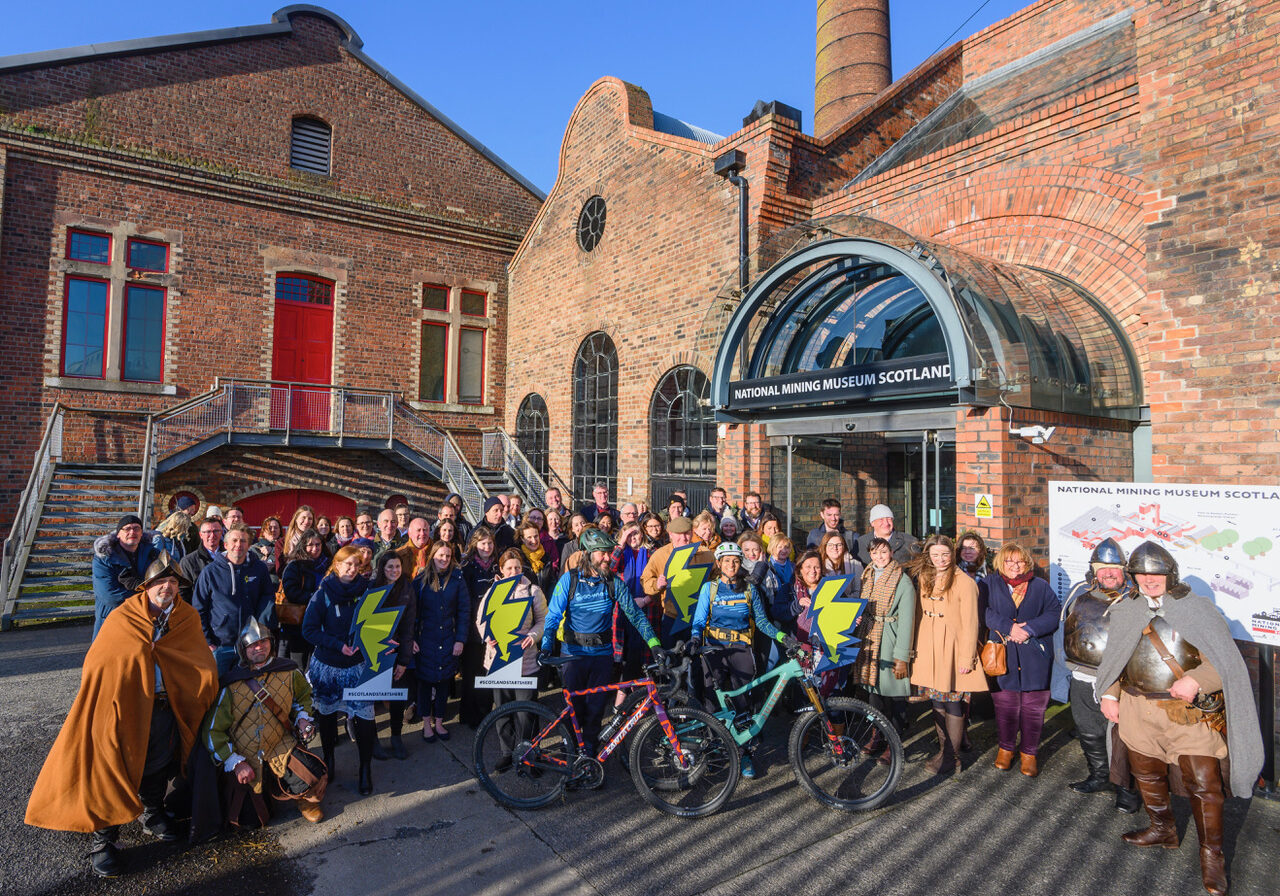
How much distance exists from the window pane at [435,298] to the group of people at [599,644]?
9589mm

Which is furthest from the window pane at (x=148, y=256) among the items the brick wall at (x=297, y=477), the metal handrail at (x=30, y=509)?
the brick wall at (x=297, y=477)

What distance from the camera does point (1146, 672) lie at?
3963mm

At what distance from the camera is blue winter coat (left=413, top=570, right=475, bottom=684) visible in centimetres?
541

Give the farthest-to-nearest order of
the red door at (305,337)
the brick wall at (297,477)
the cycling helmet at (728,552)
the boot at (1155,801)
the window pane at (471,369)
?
1. the window pane at (471,369)
2. the red door at (305,337)
3. the brick wall at (297,477)
4. the cycling helmet at (728,552)
5. the boot at (1155,801)

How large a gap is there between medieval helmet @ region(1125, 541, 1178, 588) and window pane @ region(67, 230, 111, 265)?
1572 cm

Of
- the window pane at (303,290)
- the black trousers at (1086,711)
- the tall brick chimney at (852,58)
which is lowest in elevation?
the black trousers at (1086,711)

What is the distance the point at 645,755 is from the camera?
4.64 metres

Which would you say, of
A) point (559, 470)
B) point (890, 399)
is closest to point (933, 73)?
point (890, 399)

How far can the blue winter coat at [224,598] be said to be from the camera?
5.00 metres

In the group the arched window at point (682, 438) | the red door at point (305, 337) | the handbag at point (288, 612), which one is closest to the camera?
the handbag at point (288, 612)

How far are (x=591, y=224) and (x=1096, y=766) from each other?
1116 centimetres

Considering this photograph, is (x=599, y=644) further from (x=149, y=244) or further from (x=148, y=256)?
(x=149, y=244)

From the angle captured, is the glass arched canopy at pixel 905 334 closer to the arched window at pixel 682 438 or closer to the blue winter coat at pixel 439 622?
the arched window at pixel 682 438

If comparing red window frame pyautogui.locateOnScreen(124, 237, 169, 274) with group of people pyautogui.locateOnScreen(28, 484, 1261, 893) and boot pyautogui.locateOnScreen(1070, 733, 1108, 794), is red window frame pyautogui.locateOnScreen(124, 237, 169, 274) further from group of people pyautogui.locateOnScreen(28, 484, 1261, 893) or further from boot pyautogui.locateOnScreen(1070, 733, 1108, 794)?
boot pyautogui.locateOnScreen(1070, 733, 1108, 794)
